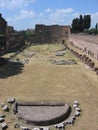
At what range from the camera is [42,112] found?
16.6 m

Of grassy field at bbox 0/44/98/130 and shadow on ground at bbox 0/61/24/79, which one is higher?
shadow on ground at bbox 0/61/24/79

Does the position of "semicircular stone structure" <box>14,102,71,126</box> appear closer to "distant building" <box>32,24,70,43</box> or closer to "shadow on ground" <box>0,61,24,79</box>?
"shadow on ground" <box>0,61,24,79</box>

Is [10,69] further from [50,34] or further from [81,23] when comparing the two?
[81,23]

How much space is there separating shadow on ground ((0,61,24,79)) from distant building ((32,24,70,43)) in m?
49.4

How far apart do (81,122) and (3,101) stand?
20.6 ft

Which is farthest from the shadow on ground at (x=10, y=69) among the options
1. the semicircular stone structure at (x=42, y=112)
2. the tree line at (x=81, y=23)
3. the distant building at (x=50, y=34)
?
the tree line at (x=81, y=23)

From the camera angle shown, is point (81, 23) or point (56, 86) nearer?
point (56, 86)

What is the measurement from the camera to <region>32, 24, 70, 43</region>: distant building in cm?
8606

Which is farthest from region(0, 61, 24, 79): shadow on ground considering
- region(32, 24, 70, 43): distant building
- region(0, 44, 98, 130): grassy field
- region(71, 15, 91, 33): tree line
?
region(71, 15, 91, 33): tree line

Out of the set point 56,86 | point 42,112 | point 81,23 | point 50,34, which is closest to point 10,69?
point 56,86

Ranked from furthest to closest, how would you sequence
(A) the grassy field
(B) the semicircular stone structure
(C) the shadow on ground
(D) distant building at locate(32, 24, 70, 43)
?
(D) distant building at locate(32, 24, 70, 43) → (C) the shadow on ground → (A) the grassy field → (B) the semicircular stone structure

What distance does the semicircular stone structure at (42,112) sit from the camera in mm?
15000

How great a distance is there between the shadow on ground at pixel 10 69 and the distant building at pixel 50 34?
162 feet

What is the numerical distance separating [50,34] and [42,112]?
72.3m
